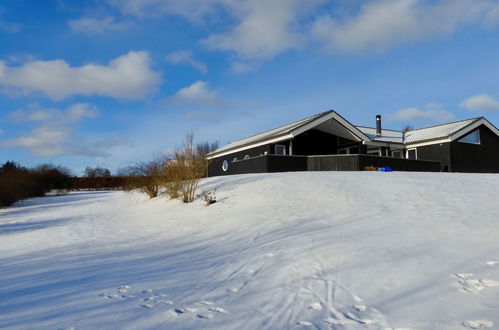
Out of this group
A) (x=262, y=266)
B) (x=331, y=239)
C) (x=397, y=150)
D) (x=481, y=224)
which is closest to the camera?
(x=262, y=266)

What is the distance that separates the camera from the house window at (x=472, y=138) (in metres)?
24.6

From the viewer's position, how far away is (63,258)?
6.36m

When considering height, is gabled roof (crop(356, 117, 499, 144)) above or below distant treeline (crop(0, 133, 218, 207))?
above

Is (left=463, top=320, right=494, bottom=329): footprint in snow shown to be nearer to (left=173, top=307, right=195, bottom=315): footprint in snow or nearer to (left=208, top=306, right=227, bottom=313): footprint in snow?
(left=208, top=306, right=227, bottom=313): footprint in snow

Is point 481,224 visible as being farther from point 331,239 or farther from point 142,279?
point 142,279

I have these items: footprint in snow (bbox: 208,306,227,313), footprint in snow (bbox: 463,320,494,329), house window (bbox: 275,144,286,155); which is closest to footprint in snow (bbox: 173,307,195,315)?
footprint in snow (bbox: 208,306,227,313)

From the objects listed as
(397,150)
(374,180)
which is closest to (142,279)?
(374,180)

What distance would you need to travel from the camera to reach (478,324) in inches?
128

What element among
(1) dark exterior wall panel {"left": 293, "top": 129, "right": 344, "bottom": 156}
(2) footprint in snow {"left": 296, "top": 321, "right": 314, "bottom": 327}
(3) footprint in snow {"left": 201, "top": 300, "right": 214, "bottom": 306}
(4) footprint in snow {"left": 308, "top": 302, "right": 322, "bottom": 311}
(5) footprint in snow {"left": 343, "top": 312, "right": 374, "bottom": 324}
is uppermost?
(1) dark exterior wall panel {"left": 293, "top": 129, "right": 344, "bottom": 156}

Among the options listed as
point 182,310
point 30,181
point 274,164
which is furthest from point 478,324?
point 30,181

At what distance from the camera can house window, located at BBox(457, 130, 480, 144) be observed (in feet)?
80.7

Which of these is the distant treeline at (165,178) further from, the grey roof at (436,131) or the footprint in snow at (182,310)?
the grey roof at (436,131)

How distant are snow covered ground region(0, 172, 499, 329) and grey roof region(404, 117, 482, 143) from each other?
16459mm

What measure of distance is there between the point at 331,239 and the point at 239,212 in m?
3.69
